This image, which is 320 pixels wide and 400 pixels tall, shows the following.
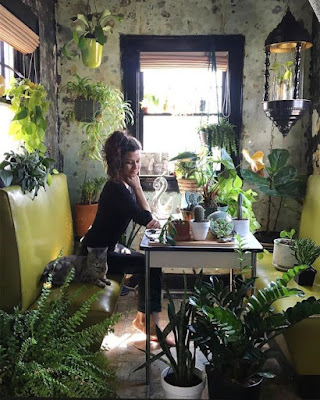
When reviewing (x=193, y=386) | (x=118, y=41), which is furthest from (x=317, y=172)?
(x=193, y=386)

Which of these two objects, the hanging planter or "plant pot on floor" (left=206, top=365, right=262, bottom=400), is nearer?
"plant pot on floor" (left=206, top=365, right=262, bottom=400)

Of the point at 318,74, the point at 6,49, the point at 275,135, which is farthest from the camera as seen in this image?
the point at 275,135

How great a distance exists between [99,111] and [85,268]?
A: 62.0 inches

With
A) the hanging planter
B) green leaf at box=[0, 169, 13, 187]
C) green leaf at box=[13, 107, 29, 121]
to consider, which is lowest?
green leaf at box=[0, 169, 13, 187]

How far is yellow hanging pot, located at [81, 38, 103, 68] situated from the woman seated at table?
0.94m

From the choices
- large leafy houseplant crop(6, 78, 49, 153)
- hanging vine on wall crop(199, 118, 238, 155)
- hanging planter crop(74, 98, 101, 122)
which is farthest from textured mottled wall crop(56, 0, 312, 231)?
large leafy houseplant crop(6, 78, 49, 153)

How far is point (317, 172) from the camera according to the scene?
388cm

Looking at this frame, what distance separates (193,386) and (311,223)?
5.98ft

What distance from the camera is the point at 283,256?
3096mm

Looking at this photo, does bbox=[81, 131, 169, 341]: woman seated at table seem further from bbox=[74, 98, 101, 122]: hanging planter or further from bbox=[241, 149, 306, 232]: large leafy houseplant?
bbox=[241, 149, 306, 232]: large leafy houseplant

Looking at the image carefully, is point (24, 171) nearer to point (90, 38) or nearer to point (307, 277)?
point (90, 38)

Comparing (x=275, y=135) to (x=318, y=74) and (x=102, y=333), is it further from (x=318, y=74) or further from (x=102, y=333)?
(x=102, y=333)

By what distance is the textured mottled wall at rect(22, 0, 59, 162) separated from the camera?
12.1ft

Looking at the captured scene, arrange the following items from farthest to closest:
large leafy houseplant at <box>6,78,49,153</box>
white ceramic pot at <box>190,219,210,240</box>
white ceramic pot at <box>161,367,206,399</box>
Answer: large leafy houseplant at <box>6,78,49,153</box>
white ceramic pot at <box>190,219,210,240</box>
white ceramic pot at <box>161,367,206,399</box>
